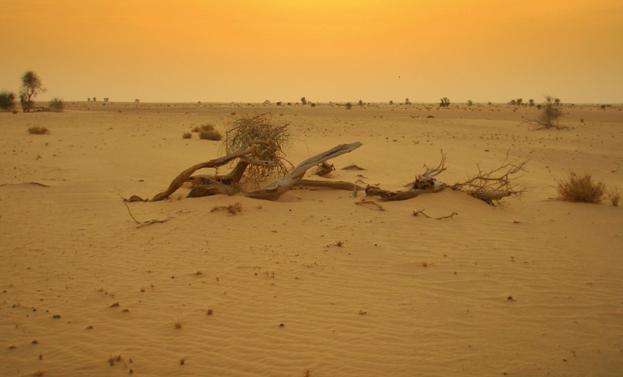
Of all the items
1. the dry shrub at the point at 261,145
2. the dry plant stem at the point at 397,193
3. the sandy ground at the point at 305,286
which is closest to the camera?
the sandy ground at the point at 305,286

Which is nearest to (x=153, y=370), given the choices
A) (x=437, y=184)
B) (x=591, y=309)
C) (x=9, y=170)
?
(x=591, y=309)

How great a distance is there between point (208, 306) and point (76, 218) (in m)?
4.27

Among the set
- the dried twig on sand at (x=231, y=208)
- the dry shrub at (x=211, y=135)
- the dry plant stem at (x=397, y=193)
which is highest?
the dry shrub at (x=211, y=135)

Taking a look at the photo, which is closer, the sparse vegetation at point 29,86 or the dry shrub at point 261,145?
the dry shrub at point 261,145

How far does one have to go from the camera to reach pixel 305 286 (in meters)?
5.86

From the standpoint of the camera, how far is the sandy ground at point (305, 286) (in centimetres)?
445

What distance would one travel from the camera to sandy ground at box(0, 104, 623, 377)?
4.45 meters

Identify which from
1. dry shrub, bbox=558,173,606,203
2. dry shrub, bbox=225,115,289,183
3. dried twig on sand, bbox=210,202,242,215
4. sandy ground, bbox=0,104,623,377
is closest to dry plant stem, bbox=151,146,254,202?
sandy ground, bbox=0,104,623,377

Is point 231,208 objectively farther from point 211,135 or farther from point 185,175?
point 211,135

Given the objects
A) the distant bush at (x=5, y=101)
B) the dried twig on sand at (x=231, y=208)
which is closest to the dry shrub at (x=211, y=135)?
the dried twig on sand at (x=231, y=208)

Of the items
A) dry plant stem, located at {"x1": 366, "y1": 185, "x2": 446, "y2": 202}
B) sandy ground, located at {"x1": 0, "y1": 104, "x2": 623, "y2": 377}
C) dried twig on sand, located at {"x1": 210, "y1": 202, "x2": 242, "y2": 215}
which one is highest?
dry plant stem, located at {"x1": 366, "y1": 185, "x2": 446, "y2": 202}

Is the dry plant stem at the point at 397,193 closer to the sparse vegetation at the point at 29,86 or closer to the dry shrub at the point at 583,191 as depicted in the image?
the dry shrub at the point at 583,191

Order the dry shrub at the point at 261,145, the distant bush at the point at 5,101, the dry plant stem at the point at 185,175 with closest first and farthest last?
the dry plant stem at the point at 185,175, the dry shrub at the point at 261,145, the distant bush at the point at 5,101

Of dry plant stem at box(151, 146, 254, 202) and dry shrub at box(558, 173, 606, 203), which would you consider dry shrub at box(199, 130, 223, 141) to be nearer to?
dry plant stem at box(151, 146, 254, 202)
